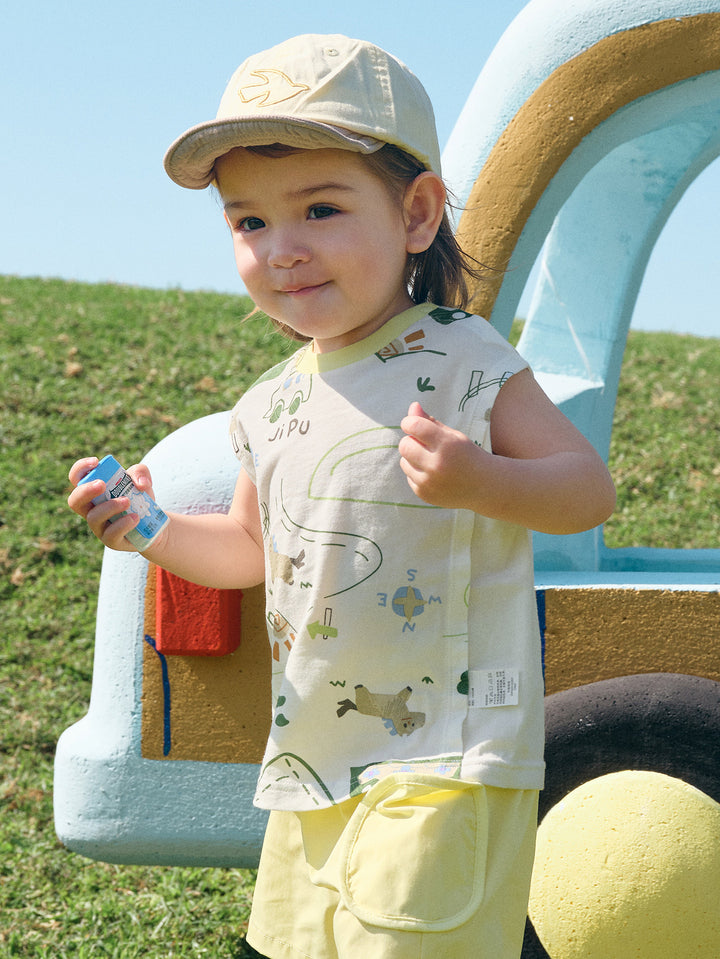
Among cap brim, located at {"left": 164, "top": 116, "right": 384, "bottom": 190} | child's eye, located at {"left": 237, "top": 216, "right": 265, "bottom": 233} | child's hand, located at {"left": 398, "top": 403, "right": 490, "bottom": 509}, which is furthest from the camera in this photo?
child's eye, located at {"left": 237, "top": 216, "right": 265, "bottom": 233}

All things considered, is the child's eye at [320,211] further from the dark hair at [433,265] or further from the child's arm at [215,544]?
the child's arm at [215,544]

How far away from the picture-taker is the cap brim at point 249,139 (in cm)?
139

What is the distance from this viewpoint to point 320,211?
1462 millimetres

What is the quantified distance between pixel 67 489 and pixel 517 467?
5.16 meters

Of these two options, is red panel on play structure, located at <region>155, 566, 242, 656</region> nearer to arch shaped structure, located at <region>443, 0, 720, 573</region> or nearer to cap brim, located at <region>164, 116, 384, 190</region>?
arch shaped structure, located at <region>443, 0, 720, 573</region>

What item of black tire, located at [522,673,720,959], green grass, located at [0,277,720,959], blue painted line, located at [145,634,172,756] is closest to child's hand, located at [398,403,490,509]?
black tire, located at [522,673,720,959]

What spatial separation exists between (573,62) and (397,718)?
1353 mm

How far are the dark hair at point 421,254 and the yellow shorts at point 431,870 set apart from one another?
733 millimetres

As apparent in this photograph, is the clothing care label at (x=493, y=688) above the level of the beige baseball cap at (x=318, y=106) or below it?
below

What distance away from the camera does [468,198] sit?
214cm

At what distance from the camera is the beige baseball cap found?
141 centimetres

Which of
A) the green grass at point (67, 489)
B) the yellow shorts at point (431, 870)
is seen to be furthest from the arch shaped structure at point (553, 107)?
the green grass at point (67, 489)

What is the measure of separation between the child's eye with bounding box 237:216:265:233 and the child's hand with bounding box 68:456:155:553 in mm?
405

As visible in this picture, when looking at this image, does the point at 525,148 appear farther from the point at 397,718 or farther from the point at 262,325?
the point at 262,325
